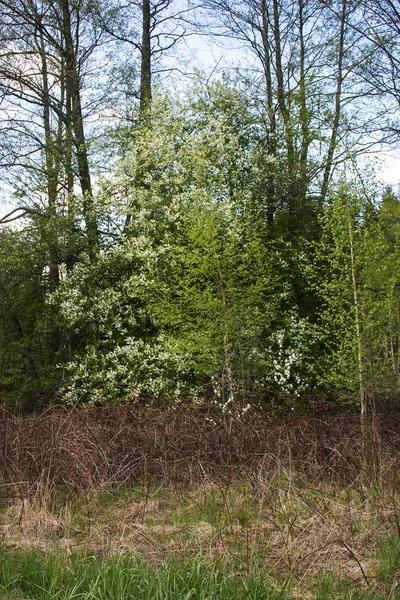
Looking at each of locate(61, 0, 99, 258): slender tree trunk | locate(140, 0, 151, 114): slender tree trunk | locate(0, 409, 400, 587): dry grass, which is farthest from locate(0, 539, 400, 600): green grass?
locate(140, 0, 151, 114): slender tree trunk

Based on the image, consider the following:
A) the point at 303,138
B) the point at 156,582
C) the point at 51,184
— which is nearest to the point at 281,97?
the point at 303,138

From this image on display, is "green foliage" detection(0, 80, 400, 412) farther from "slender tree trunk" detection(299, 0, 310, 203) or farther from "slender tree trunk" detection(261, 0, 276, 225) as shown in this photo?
"slender tree trunk" detection(299, 0, 310, 203)

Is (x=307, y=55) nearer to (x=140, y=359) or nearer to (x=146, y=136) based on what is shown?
(x=146, y=136)

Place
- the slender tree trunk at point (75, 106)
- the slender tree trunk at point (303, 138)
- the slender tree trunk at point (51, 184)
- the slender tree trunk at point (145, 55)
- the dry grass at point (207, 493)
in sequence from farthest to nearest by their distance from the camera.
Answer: the slender tree trunk at point (145, 55)
the slender tree trunk at point (75, 106)
the slender tree trunk at point (303, 138)
the slender tree trunk at point (51, 184)
the dry grass at point (207, 493)

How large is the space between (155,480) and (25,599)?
10.5ft

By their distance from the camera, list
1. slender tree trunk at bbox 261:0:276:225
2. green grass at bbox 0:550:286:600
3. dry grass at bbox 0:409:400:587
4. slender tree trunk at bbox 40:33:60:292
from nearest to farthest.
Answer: green grass at bbox 0:550:286:600 < dry grass at bbox 0:409:400:587 < slender tree trunk at bbox 40:33:60:292 < slender tree trunk at bbox 261:0:276:225

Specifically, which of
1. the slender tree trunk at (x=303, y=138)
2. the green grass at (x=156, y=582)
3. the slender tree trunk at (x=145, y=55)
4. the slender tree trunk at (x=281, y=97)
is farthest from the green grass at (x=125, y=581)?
the slender tree trunk at (x=145, y=55)

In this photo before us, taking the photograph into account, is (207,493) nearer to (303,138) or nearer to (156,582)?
(156,582)

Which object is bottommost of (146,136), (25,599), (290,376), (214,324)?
(25,599)

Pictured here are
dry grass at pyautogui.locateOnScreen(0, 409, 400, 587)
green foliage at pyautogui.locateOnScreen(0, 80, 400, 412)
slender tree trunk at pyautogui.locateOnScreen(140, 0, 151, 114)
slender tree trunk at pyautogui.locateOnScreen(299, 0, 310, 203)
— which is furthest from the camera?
Answer: slender tree trunk at pyautogui.locateOnScreen(140, 0, 151, 114)

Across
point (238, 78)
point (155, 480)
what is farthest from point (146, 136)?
point (155, 480)

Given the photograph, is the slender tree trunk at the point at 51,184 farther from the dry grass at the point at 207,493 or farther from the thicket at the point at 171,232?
the dry grass at the point at 207,493

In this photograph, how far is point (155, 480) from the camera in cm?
729

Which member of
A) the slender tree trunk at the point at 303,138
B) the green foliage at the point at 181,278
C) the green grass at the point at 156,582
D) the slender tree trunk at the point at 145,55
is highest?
the slender tree trunk at the point at 145,55
